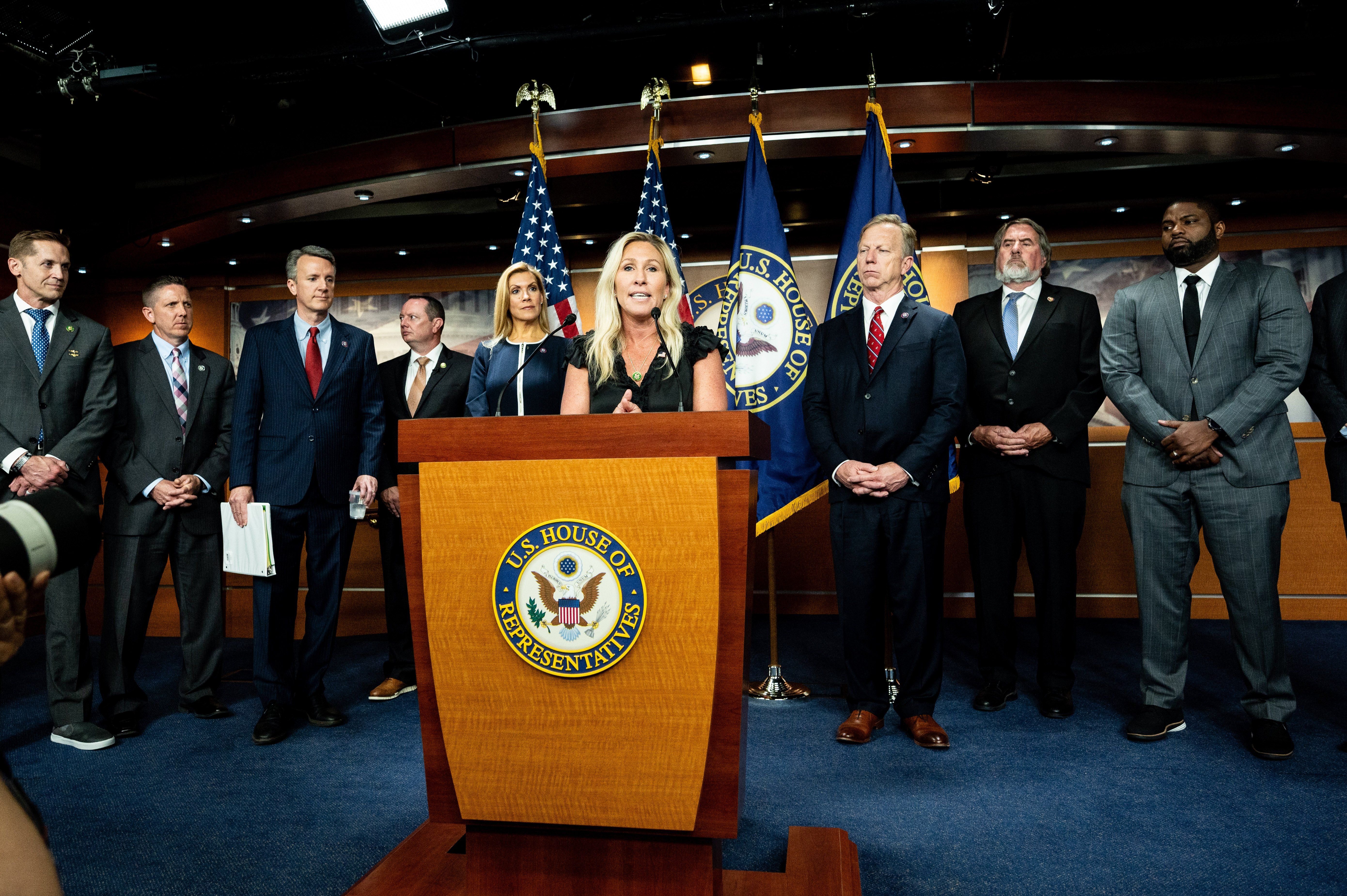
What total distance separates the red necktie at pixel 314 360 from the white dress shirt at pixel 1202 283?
339cm

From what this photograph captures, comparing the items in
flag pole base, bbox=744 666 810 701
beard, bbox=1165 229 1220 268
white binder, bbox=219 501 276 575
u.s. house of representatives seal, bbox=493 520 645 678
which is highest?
beard, bbox=1165 229 1220 268

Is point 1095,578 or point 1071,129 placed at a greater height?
point 1071,129

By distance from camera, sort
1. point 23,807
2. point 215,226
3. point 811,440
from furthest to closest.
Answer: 1. point 215,226
2. point 811,440
3. point 23,807

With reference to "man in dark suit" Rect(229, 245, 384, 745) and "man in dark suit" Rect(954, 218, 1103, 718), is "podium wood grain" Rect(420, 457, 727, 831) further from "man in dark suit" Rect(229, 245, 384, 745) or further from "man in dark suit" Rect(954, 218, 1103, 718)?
"man in dark suit" Rect(954, 218, 1103, 718)

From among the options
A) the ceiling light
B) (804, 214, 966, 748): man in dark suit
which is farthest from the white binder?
the ceiling light

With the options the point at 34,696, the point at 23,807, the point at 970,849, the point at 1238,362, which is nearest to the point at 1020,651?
the point at 1238,362

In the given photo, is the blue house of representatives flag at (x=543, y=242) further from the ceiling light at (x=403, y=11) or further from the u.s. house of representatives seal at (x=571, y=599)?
the u.s. house of representatives seal at (x=571, y=599)

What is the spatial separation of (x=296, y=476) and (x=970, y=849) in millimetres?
2775

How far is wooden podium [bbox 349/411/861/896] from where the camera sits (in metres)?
1.38

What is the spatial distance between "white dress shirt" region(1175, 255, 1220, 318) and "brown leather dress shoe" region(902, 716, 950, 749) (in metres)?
1.76

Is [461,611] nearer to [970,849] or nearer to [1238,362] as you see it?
[970,849]

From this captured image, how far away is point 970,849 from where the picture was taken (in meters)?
2.06

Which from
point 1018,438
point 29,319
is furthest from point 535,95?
point 1018,438

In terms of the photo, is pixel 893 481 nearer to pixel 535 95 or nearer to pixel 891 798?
pixel 891 798
